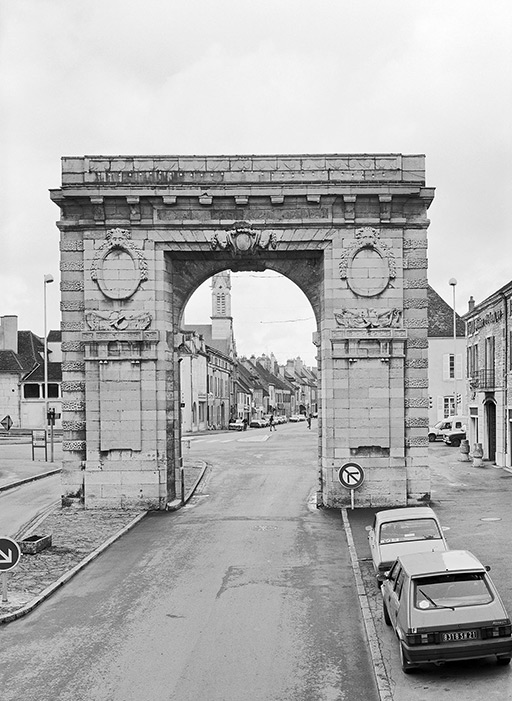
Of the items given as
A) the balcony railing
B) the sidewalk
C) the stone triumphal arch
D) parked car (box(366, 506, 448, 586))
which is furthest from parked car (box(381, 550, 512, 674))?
→ the balcony railing

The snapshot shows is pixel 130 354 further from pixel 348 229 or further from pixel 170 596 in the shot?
pixel 170 596

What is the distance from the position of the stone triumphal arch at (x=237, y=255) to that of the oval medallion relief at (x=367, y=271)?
34 millimetres

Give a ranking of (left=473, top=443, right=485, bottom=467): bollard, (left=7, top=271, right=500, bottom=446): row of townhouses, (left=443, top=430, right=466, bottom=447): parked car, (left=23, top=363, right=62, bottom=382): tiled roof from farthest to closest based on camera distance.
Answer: (left=23, top=363, right=62, bottom=382): tiled roof
(left=443, top=430, right=466, bottom=447): parked car
(left=473, top=443, right=485, bottom=467): bollard
(left=7, top=271, right=500, bottom=446): row of townhouses

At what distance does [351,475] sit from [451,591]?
12.8 metres

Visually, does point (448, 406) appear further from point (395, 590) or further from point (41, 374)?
point (395, 590)

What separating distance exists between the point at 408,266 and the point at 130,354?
940 centimetres

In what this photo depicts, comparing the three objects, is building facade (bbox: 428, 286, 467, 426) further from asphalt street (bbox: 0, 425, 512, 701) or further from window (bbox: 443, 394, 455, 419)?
asphalt street (bbox: 0, 425, 512, 701)

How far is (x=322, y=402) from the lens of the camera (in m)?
25.3

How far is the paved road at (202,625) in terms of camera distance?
1063 centimetres

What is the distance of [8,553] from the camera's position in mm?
13977

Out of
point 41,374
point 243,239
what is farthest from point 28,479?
point 41,374

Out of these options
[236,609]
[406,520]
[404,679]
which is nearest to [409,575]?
[404,679]

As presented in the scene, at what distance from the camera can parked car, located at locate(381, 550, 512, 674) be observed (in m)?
10.3

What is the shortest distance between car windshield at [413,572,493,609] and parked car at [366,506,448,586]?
393 centimetres
